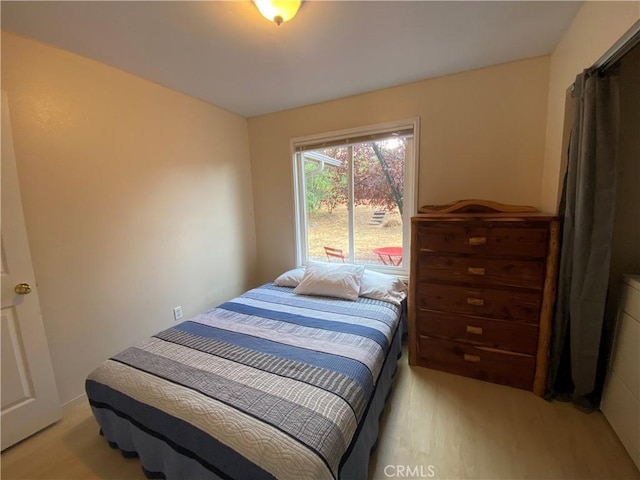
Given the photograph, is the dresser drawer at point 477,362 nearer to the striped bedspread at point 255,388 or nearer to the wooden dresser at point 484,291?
the wooden dresser at point 484,291

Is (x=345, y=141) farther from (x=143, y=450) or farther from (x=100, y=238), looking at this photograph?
(x=143, y=450)

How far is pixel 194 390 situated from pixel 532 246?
2.06 metres

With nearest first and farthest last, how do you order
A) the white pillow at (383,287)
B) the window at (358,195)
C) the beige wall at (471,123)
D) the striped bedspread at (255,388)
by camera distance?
1. the striped bedspread at (255,388)
2. the beige wall at (471,123)
3. the white pillow at (383,287)
4. the window at (358,195)

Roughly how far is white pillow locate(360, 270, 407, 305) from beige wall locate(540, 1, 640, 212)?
4.02 ft

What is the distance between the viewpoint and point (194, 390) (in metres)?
1.19

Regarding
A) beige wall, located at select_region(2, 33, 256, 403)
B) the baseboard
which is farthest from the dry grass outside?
the baseboard

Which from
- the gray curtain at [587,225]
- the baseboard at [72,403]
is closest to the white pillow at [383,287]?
the gray curtain at [587,225]

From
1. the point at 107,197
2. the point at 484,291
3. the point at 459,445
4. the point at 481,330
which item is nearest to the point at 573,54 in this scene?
the point at 484,291

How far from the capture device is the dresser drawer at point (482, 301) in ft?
5.64

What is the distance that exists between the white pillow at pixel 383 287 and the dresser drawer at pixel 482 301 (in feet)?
0.91

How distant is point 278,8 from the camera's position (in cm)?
130

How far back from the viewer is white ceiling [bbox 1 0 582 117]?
1402 mm

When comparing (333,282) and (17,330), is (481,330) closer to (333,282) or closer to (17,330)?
(333,282)

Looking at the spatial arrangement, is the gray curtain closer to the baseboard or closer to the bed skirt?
the bed skirt
